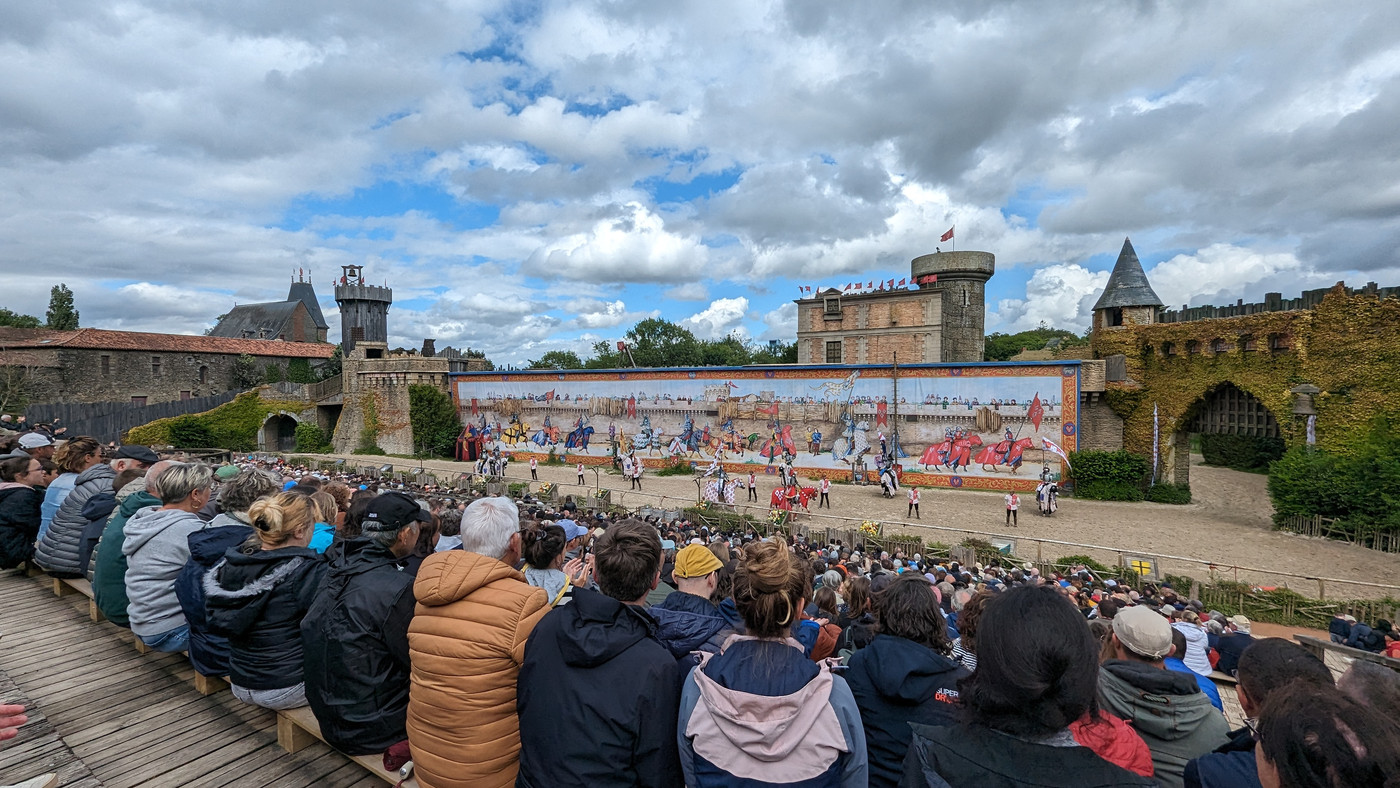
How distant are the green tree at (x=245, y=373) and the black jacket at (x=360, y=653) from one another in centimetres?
4292

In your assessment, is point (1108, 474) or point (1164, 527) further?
point (1108, 474)

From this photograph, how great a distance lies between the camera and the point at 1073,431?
20.6m

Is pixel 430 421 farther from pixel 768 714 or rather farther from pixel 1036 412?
pixel 768 714

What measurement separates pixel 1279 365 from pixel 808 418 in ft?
47.4

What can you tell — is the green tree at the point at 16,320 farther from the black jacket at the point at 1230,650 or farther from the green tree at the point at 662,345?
the black jacket at the point at 1230,650

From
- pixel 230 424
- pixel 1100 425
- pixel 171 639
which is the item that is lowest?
pixel 230 424

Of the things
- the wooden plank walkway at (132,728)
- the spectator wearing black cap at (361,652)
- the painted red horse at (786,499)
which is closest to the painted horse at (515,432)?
the painted red horse at (786,499)

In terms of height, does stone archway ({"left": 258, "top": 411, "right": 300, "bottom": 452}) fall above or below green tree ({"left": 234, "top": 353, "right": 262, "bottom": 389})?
below

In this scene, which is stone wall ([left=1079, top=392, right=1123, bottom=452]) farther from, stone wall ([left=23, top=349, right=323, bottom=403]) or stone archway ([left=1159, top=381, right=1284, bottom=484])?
stone wall ([left=23, top=349, right=323, bottom=403])

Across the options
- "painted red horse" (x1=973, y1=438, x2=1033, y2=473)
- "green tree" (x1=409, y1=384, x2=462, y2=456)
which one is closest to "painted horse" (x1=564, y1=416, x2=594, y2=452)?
"green tree" (x1=409, y1=384, x2=462, y2=456)

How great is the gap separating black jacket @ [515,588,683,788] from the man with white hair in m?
0.28

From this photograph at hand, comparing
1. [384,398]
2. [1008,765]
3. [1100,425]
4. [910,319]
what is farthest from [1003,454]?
[384,398]

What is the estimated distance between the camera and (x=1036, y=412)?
20922mm

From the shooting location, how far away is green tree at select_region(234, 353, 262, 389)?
37375 mm
